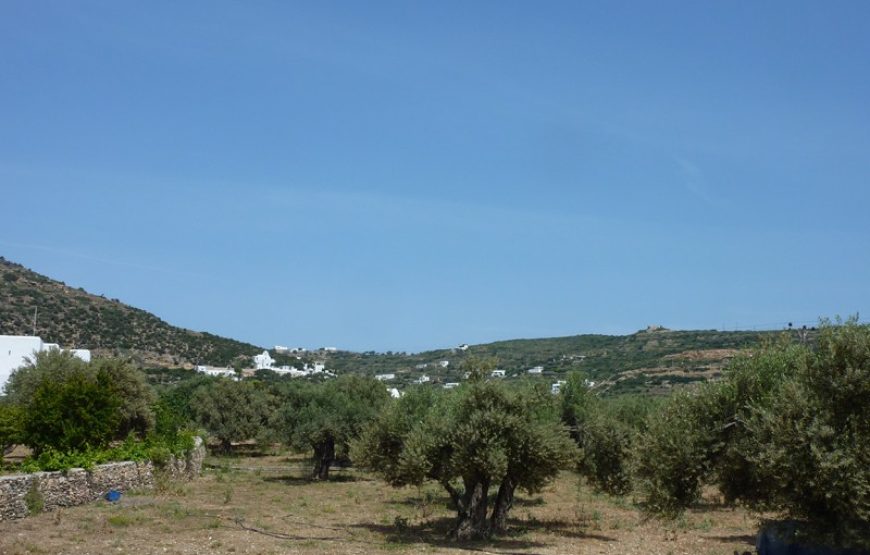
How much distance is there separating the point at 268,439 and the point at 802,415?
1830 inches

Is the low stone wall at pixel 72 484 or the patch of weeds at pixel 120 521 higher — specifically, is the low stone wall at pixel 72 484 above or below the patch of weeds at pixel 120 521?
above

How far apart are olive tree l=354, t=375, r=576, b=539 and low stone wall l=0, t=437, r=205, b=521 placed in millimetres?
10924

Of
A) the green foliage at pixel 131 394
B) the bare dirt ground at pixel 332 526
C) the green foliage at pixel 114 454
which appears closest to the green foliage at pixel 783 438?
the bare dirt ground at pixel 332 526

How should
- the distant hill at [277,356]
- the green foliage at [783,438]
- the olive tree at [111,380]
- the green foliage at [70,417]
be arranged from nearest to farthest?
the green foliage at [783,438] → the green foliage at [70,417] → the olive tree at [111,380] → the distant hill at [277,356]

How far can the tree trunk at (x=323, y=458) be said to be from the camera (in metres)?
45.2

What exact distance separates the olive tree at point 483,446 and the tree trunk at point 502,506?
0.04 metres

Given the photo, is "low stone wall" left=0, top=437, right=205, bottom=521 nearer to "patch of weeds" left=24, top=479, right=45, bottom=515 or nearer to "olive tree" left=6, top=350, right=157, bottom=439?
"patch of weeds" left=24, top=479, right=45, bottom=515

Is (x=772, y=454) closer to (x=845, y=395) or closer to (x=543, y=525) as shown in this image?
(x=845, y=395)

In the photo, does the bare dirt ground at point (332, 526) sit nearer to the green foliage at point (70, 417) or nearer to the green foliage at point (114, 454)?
the green foliage at point (114, 454)

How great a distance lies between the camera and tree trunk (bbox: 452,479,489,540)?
80.5 ft

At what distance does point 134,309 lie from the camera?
97.9m

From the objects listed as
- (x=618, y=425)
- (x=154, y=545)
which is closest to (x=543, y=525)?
(x=618, y=425)

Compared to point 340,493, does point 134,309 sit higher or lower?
higher

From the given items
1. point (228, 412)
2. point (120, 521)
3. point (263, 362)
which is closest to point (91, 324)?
point (263, 362)
